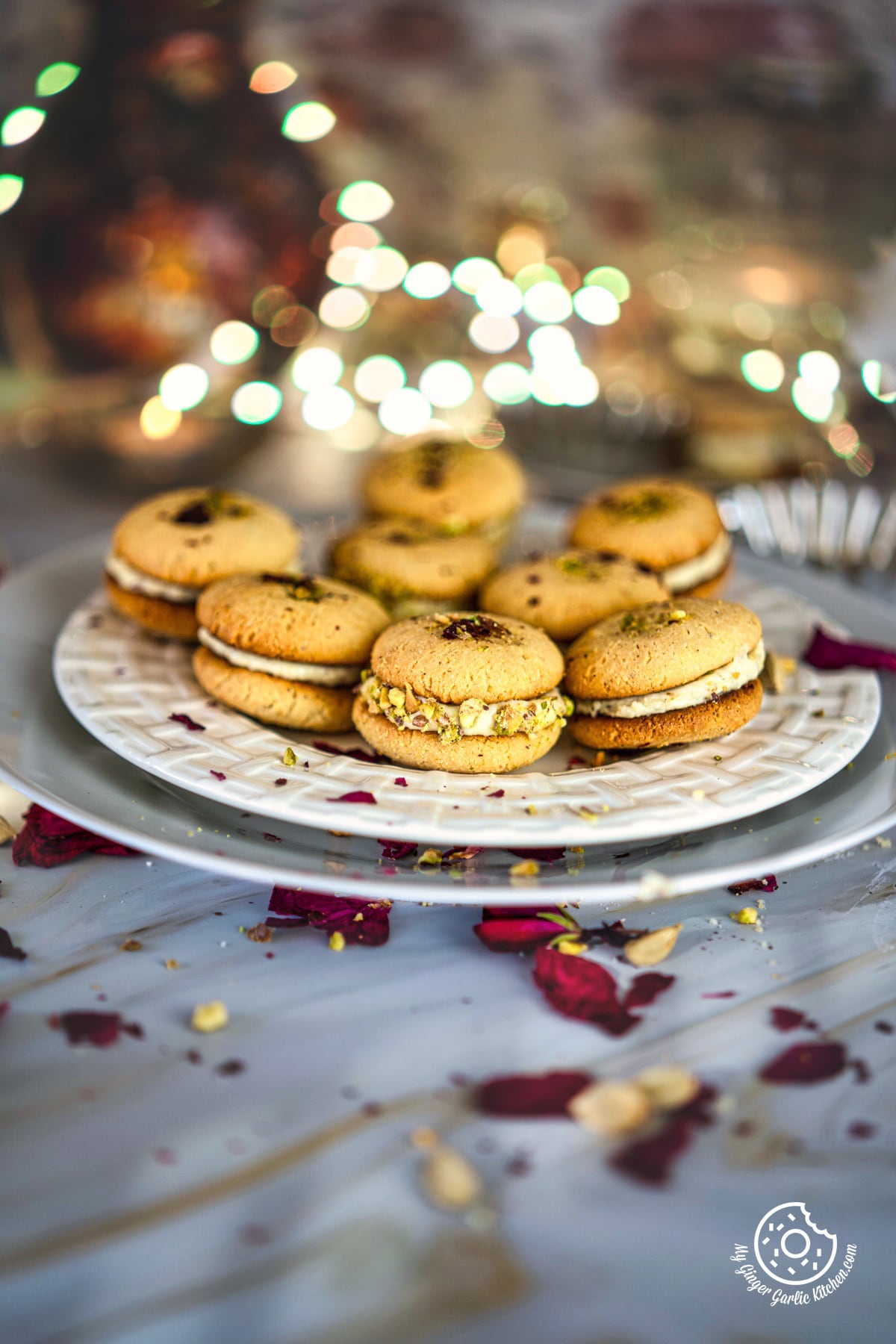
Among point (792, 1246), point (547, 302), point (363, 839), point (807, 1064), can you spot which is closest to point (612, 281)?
point (547, 302)

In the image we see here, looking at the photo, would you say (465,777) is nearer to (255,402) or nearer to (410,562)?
(410,562)

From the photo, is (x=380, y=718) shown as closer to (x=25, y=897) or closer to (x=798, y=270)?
(x=25, y=897)

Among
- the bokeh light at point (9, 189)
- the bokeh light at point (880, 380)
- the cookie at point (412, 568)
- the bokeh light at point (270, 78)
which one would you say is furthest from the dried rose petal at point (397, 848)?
the bokeh light at point (270, 78)

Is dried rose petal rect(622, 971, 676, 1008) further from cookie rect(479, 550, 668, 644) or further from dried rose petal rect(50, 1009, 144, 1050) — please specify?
cookie rect(479, 550, 668, 644)

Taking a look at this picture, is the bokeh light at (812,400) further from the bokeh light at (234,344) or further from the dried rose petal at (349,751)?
the dried rose petal at (349,751)

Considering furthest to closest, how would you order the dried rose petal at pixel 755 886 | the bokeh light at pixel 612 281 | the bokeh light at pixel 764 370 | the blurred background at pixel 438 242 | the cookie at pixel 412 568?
the bokeh light at pixel 612 281
the bokeh light at pixel 764 370
the blurred background at pixel 438 242
the cookie at pixel 412 568
the dried rose petal at pixel 755 886

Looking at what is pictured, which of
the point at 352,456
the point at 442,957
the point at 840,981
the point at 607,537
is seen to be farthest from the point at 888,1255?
the point at 352,456

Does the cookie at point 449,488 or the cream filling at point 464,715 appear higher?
the cream filling at point 464,715
